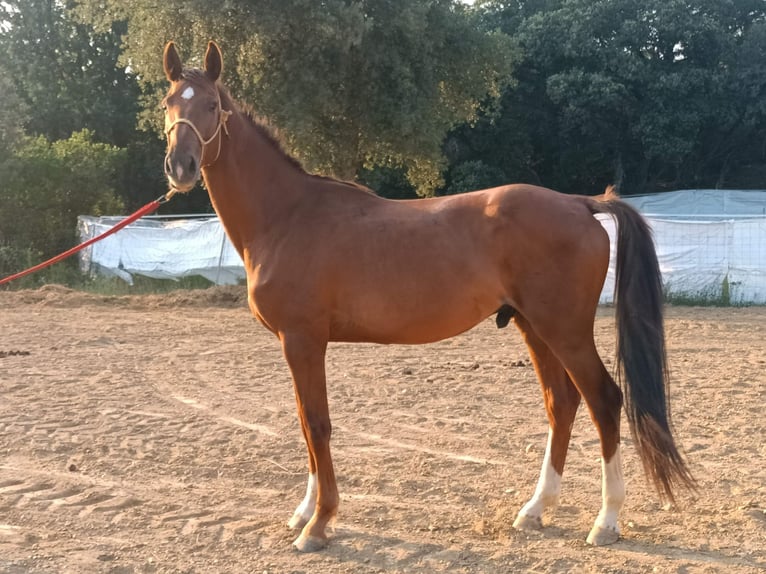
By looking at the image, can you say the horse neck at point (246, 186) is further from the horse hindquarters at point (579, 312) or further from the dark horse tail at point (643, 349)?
the dark horse tail at point (643, 349)

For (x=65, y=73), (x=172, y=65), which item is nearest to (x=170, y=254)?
(x=172, y=65)

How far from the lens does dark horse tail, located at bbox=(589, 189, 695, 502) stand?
3.76m

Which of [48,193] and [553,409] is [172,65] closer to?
[553,409]

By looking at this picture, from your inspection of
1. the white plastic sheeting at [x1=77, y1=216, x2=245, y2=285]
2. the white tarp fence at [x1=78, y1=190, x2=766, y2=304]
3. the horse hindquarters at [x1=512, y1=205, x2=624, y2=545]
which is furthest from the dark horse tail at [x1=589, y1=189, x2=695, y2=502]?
the white plastic sheeting at [x1=77, y1=216, x2=245, y2=285]

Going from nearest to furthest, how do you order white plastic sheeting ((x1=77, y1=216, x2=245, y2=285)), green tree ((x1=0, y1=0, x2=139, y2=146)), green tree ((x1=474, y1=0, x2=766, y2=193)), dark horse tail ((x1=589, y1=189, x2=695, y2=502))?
dark horse tail ((x1=589, y1=189, x2=695, y2=502)) → white plastic sheeting ((x1=77, y1=216, x2=245, y2=285)) → green tree ((x1=474, y1=0, x2=766, y2=193)) → green tree ((x1=0, y1=0, x2=139, y2=146))

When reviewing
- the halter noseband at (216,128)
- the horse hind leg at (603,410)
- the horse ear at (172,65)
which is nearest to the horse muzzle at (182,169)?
the halter noseband at (216,128)

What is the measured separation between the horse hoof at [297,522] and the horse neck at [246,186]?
1.55m

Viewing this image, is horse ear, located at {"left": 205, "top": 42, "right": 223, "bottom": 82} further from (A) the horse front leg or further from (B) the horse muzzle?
(A) the horse front leg

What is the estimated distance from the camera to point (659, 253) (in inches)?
571

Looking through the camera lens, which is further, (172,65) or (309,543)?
(172,65)

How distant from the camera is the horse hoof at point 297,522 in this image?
4.00 m

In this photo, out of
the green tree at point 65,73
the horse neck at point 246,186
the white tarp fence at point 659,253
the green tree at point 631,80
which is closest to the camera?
the horse neck at point 246,186

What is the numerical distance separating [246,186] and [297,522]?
1946 millimetres

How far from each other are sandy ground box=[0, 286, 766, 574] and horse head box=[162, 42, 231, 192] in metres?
1.96
